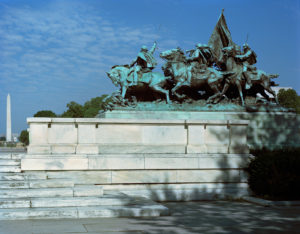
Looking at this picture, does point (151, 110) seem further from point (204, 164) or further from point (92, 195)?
point (92, 195)

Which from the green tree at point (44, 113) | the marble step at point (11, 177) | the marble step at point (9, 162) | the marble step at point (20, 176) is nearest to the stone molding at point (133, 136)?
the marble step at point (9, 162)

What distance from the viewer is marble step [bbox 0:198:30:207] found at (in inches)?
343

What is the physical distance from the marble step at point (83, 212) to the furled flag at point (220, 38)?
1736cm

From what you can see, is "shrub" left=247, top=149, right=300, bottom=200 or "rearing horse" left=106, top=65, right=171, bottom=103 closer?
"shrub" left=247, top=149, right=300, bottom=200

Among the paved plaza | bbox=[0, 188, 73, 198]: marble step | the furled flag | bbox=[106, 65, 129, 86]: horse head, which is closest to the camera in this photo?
the paved plaza

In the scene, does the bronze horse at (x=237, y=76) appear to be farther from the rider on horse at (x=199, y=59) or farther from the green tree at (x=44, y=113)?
the green tree at (x=44, y=113)

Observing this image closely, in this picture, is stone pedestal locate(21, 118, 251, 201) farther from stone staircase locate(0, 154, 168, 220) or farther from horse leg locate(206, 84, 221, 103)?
horse leg locate(206, 84, 221, 103)

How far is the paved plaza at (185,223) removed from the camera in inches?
296

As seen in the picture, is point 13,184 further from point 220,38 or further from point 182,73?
point 220,38

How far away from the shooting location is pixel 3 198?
913 cm

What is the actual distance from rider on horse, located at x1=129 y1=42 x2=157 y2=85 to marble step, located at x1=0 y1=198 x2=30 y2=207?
12.3 metres

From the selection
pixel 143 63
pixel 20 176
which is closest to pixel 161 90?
pixel 143 63

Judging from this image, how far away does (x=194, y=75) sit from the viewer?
21.3 m

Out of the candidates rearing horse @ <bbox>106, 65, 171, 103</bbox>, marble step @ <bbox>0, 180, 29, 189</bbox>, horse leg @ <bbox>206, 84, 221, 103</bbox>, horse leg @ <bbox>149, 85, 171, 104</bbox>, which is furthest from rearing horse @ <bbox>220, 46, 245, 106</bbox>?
marble step @ <bbox>0, 180, 29, 189</bbox>
